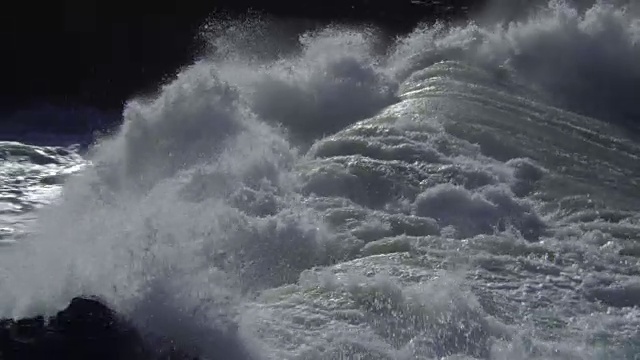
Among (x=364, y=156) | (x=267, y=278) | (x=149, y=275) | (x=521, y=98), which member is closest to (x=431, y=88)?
(x=521, y=98)

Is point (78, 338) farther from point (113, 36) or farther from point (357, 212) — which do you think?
point (113, 36)

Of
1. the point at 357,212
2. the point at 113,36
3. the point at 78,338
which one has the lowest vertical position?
the point at 78,338

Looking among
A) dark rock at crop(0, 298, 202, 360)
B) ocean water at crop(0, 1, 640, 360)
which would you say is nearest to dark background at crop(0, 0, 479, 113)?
ocean water at crop(0, 1, 640, 360)

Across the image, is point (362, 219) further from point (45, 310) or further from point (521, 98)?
point (521, 98)

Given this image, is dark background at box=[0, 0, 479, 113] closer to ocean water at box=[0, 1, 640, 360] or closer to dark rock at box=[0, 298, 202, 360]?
ocean water at box=[0, 1, 640, 360]

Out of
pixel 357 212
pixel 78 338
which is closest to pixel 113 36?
pixel 357 212

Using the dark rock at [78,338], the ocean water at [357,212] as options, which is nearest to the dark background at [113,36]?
the ocean water at [357,212]
